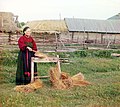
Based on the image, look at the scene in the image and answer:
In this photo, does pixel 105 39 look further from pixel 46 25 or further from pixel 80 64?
pixel 80 64

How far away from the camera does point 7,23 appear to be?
26438mm

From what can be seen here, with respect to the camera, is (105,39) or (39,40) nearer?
(39,40)

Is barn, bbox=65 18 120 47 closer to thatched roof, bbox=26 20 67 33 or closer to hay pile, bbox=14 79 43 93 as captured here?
thatched roof, bbox=26 20 67 33

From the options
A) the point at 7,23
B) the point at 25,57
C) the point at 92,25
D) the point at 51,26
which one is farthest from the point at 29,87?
the point at 92,25

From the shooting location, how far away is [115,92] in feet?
24.5

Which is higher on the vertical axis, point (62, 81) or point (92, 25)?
point (92, 25)

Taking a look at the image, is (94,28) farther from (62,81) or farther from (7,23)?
(62,81)

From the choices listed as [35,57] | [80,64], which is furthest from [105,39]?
[35,57]

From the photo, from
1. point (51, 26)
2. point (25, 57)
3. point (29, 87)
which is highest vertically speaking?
point (51, 26)

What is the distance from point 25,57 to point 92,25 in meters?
26.4

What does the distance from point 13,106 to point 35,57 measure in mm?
2760

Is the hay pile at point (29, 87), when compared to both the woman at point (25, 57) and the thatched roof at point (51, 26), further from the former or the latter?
the thatched roof at point (51, 26)

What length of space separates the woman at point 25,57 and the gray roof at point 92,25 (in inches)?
949

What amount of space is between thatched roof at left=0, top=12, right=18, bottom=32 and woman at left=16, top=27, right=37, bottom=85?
17.0 metres
